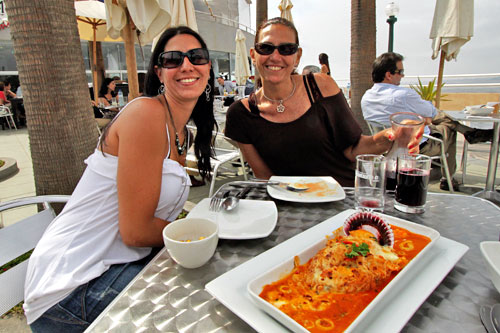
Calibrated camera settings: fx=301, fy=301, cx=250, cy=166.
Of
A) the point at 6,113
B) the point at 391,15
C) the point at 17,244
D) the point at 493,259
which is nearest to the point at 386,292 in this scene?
the point at 493,259

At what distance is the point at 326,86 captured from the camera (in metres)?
2.42

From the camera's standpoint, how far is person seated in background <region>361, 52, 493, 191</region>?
13.5 feet

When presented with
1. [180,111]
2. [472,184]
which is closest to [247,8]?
[472,184]

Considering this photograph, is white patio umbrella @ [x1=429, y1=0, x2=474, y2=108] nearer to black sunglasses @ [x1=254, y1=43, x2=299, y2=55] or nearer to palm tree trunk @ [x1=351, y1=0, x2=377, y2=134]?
palm tree trunk @ [x1=351, y1=0, x2=377, y2=134]

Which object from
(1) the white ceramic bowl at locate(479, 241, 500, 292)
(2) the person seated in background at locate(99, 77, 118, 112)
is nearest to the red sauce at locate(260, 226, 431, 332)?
(1) the white ceramic bowl at locate(479, 241, 500, 292)

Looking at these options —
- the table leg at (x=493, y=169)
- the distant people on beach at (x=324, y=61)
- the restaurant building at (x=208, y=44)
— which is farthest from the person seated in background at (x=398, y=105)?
the restaurant building at (x=208, y=44)

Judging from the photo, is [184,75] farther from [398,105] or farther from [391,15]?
[391,15]

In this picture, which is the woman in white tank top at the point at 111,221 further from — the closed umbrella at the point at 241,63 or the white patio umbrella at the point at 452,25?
the closed umbrella at the point at 241,63

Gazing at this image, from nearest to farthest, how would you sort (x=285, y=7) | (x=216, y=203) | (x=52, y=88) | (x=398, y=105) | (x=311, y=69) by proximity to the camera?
(x=216, y=203) → (x=52, y=88) → (x=398, y=105) → (x=311, y=69) → (x=285, y=7)

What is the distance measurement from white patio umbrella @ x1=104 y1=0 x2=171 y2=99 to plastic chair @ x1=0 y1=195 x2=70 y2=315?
3.05 metres

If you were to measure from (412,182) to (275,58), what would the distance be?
138 cm

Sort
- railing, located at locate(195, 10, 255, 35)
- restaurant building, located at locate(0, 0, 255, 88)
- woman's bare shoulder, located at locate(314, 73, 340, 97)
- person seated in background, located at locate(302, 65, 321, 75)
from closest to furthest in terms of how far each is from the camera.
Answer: woman's bare shoulder, located at locate(314, 73, 340, 97) → person seated in background, located at locate(302, 65, 321, 75) → restaurant building, located at locate(0, 0, 255, 88) → railing, located at locate(195, 10, 255, 35)

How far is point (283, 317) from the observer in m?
0.65

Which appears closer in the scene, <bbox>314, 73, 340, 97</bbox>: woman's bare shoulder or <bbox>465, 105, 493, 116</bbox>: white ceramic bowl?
<bbox>314, 73, 340, 97</bbox>: woman's bare shoulder
